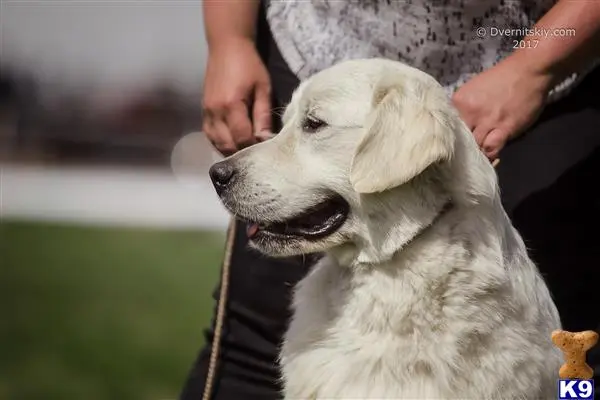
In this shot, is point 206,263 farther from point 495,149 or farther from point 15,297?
point 495,149

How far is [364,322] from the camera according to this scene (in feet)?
7.18

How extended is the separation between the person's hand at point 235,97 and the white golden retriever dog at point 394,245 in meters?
0.24

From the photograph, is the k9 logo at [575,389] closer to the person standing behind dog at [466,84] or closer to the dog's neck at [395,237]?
the dog's neck at [395,237]

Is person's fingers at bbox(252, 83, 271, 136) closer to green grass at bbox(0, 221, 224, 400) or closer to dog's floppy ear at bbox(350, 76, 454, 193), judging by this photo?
dog's floppy ear at bbox(350, 76, 454, 193)

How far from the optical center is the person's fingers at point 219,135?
259 centimetres

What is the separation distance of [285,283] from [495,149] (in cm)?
72

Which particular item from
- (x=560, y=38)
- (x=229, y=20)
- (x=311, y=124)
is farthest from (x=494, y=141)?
(x=229, y=20)

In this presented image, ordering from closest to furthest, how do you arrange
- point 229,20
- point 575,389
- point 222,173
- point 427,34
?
point 575,389
point 222,173
point 427,34
point 229,20

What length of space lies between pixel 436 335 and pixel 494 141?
1.69 feet

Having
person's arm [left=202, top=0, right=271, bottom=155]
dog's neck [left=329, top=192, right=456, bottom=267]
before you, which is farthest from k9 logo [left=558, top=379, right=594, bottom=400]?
person's arm [left=202, top=0, right=271, bottom=155]

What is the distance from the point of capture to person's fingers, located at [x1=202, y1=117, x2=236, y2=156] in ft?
8.51

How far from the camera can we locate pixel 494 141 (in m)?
2.33

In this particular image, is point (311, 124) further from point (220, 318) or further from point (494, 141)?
point (220, 318)

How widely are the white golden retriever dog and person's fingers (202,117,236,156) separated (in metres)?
0.28
